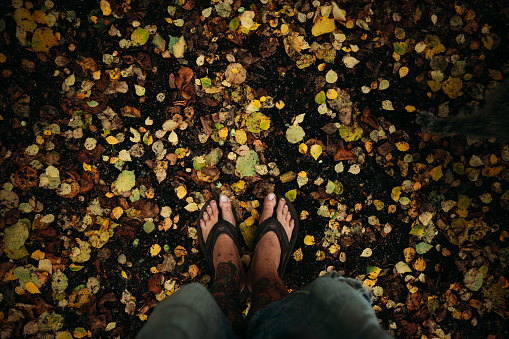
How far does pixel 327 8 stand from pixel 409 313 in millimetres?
2230

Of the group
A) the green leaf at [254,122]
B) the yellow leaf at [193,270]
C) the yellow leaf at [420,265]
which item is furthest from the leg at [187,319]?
the yellow leaf at [420,265]

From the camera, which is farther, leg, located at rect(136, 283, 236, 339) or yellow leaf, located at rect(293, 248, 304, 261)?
yellow leaf, located at rect(293, 248, 304, 261)

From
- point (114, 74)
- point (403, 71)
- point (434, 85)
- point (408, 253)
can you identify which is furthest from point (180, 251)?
point (434, 85)

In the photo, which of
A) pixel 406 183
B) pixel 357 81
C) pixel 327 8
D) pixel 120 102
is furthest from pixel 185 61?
pixel 406 183

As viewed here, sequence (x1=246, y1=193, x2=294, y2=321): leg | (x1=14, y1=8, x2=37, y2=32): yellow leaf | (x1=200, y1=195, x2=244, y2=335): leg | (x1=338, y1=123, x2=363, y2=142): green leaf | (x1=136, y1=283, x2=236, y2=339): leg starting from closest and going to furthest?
1. (x1=136, y1=283, x2=236, y2=339): leg
2. (x1=200, y1=195, x2=244, y2=335): leg
3. (x1=246, y1=193, x2=294, y2=321): leg
4. (x1=14, y1=8, x2=37, y2=32): yellow leaf
5. (x1=338, y1=123, x2=363, y2=142): green leaf

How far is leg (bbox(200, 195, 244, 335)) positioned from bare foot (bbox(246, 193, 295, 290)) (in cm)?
11

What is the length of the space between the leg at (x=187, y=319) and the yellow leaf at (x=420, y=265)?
4.90ft

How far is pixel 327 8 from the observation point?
1842mm

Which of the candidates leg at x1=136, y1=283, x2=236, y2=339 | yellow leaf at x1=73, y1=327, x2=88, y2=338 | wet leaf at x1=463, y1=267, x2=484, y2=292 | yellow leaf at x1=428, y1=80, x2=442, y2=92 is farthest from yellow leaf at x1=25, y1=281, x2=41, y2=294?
yellow leaf at x1=428, y1=80, x2=442, y2=92

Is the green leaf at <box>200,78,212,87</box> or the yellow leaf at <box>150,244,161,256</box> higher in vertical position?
the green leaf at <box>200,78,212,87</box>

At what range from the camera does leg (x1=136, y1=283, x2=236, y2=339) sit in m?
0.79

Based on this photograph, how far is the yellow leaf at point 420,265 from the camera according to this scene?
1.83 m

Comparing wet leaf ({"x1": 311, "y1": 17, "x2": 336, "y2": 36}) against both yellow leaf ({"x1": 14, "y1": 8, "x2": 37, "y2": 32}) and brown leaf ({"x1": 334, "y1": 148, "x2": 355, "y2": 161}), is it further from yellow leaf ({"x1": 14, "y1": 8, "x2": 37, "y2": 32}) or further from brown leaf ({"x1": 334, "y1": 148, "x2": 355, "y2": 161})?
yellow leaf ({"x1": 14, "y1": 8, "x2": 37, "y2": 32})

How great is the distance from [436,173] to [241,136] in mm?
1412
